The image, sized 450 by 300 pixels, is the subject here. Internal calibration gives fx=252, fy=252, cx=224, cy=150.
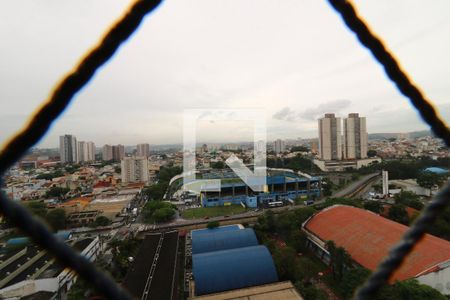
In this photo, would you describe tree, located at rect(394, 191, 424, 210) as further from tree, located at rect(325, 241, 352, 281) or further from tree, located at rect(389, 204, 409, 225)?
tree, located at rect(325, 241, 352, 281)

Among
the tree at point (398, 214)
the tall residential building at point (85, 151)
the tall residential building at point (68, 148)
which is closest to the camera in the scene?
the tree at point (398, 214)

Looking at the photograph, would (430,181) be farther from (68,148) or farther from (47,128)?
(68,148)

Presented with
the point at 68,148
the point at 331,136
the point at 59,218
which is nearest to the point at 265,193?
the point at 59,218

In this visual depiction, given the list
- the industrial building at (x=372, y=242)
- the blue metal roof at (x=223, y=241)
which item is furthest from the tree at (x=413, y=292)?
the blue metal roof at (x=223, y=241)

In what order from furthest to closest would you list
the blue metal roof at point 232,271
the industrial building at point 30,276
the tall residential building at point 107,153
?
the tall residential building at point 107,153, the blue metal roof at point 232,271, the industrial building at point 30,276

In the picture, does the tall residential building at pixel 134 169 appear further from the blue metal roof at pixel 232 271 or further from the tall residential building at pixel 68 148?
the blue metal roof at pixel 232 271

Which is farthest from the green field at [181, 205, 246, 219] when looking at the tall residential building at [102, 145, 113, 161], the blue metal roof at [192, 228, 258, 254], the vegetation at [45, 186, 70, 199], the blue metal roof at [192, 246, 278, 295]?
the tall residential building at [102, 145, 113, 161]
